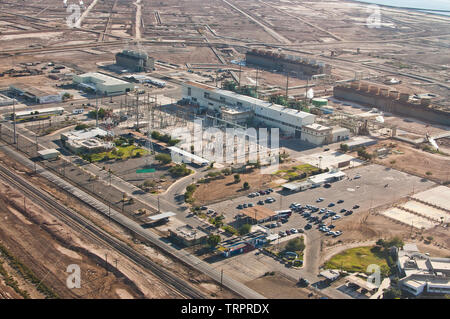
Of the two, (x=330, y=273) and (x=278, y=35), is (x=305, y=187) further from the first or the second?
(x=278, y=35)

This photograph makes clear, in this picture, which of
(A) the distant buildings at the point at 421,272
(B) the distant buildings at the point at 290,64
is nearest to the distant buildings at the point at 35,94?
(B) the distant buildings at the point at 290,64

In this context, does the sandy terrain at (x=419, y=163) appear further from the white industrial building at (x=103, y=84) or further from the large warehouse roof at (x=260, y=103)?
the white industrial building at (x=103, y=84)

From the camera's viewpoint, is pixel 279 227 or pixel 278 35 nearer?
pixel 279 227

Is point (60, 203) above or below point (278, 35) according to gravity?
below

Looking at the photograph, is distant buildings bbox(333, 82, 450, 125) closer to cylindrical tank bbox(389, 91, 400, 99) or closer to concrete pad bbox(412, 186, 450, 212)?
cylindrical tank bbox(389, 91, 400, 99)
